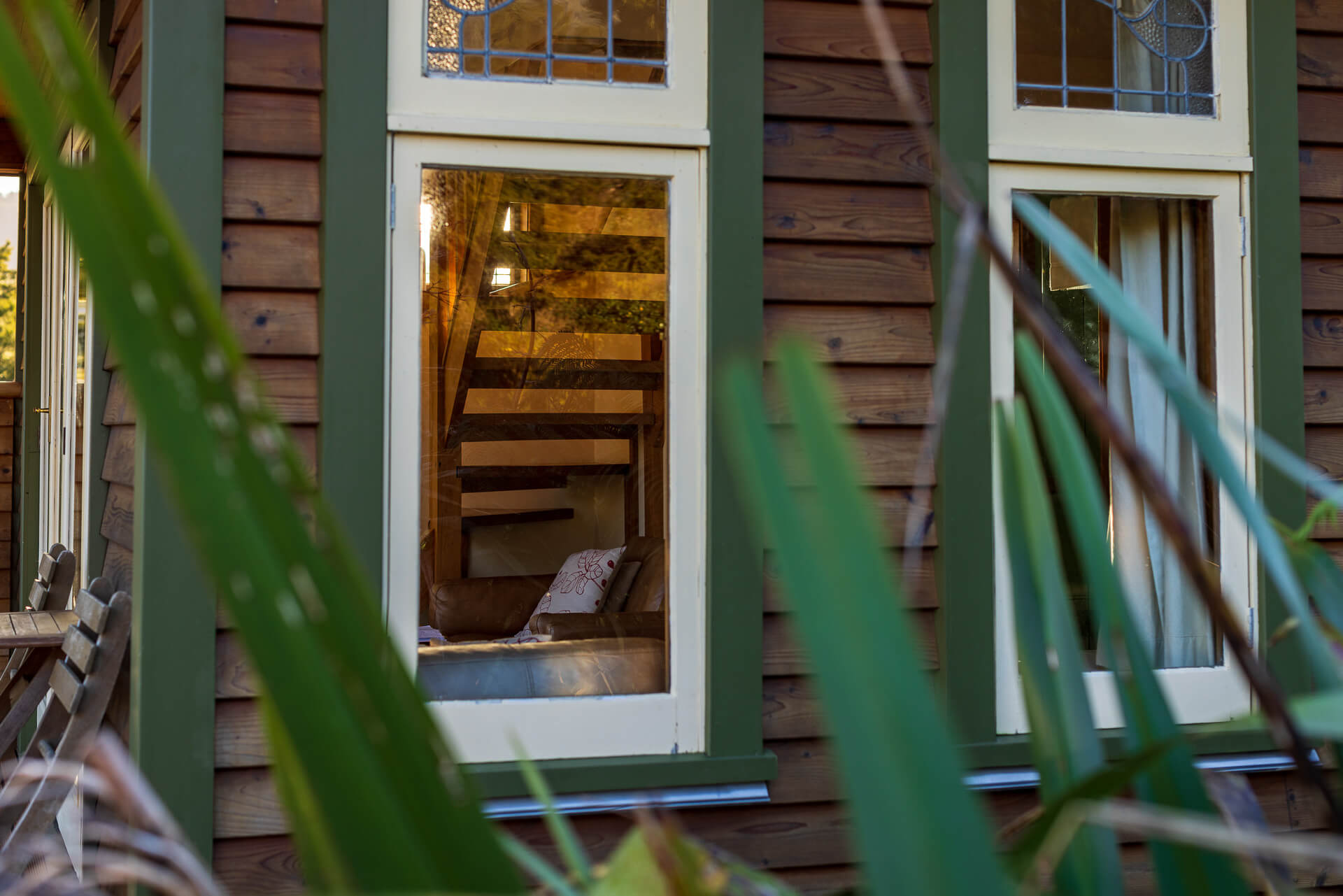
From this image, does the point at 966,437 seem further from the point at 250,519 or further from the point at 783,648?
the point at 250,519

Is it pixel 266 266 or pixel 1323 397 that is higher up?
pixel 266 266

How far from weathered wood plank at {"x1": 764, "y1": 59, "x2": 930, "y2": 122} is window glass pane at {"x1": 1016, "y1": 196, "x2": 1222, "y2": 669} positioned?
0.50m

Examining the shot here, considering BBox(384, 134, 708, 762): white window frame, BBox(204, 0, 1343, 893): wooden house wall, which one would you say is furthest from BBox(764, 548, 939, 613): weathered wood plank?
BBox(384, 134, 708, 762): white window frame

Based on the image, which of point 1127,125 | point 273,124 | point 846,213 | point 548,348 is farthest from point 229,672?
point 1127,125

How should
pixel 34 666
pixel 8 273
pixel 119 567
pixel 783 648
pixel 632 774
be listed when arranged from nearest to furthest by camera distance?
pixel 632 774
pixel 783 648
pixel 119 567
pixel 34 666
pixel 8 273

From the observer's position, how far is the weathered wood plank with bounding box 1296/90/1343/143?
2607 millimetres

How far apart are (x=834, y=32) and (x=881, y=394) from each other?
30.2 inches

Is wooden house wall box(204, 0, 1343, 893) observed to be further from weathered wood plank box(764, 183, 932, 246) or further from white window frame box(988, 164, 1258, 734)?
white window frame box(988, 164, 1258, 734)

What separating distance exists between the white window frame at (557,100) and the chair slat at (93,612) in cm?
113

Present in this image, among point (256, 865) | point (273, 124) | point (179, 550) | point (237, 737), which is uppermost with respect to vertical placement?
point (273, 124)

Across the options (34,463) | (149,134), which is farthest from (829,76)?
(34,463)

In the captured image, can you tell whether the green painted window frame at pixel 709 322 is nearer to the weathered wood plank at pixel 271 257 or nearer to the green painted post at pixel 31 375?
the weathered wood plank at pixel 271 257

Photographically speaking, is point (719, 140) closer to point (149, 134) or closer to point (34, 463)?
point (149, 134)

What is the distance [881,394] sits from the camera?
94.8 inches
